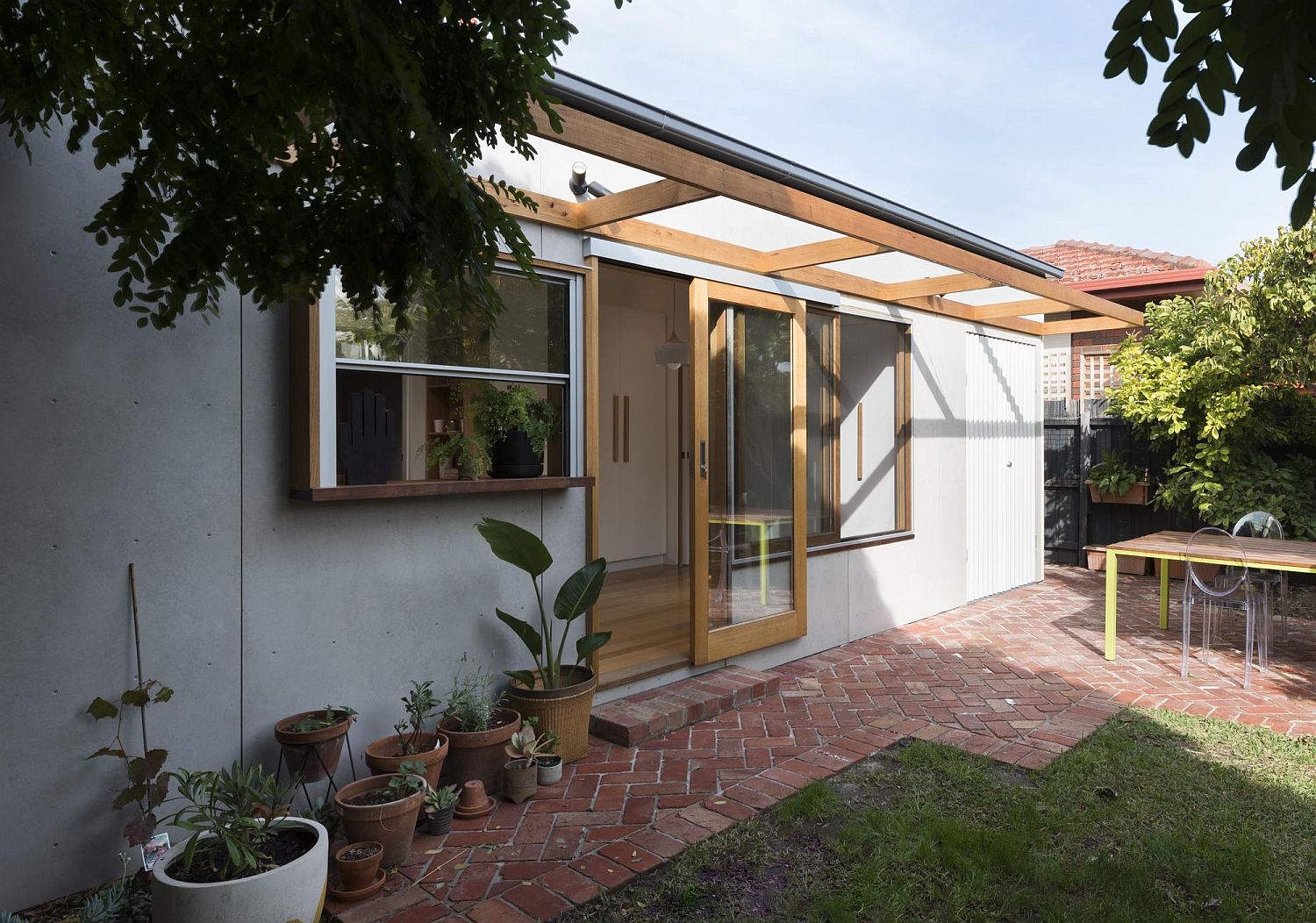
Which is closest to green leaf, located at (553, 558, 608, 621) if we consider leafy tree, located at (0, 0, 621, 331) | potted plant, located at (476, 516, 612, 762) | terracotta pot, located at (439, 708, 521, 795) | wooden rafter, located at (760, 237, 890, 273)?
potted plant, located at (476, 516, 612, 762)

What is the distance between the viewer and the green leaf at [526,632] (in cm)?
398

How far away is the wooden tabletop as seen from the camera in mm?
Answer: 5188

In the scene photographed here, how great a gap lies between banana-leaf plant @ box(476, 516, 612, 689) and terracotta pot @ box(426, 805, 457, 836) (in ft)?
2.51

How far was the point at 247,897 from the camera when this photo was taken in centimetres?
241

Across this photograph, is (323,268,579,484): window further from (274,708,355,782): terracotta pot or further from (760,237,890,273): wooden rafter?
(760,237,890,273): wooden rafter

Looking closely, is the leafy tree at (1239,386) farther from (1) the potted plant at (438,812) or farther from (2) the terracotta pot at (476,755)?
(1) the potted plant at (438,812)

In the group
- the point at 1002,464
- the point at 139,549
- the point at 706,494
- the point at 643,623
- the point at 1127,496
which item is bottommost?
the point at 643,623

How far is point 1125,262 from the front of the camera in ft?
45.9

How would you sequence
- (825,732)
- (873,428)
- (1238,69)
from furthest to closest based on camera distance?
(873,428)
(825,732)
(1238,69)

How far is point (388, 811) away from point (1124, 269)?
45.5 feet

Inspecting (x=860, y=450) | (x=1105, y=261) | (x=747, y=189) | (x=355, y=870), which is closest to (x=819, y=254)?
(x=747, y=189)

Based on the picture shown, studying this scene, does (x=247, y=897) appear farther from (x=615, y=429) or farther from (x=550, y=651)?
(x=615, y=429)

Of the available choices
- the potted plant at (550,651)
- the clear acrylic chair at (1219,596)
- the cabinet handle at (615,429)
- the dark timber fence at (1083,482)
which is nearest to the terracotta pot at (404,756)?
the potted plant at (550,651)

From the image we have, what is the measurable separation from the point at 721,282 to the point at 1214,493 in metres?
6.51
